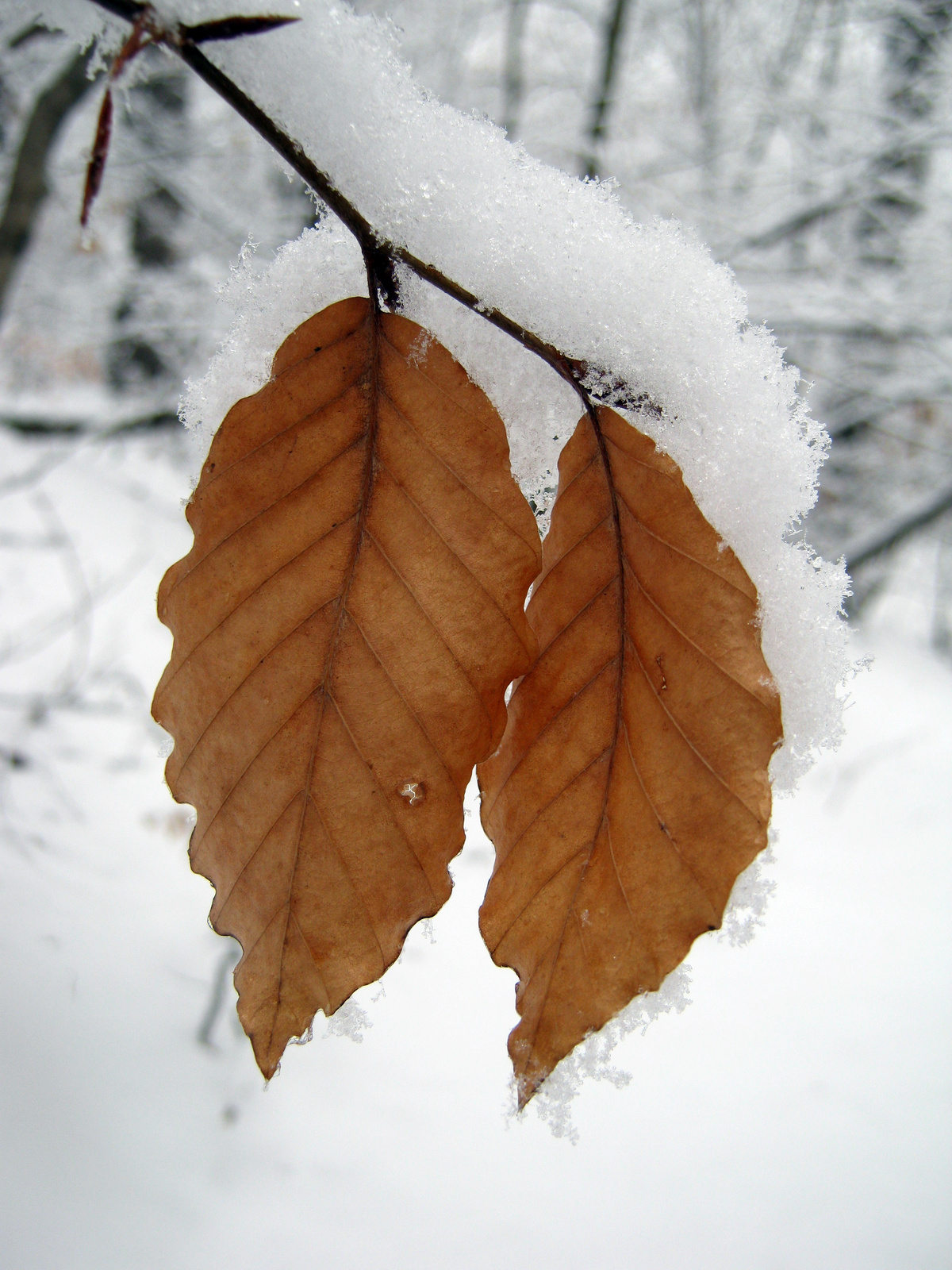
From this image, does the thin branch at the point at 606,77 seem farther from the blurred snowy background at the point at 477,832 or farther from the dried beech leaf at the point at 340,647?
the dried beech leaf at the point at 340,647

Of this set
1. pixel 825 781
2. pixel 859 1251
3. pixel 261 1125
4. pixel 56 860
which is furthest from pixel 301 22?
pixel 825 781

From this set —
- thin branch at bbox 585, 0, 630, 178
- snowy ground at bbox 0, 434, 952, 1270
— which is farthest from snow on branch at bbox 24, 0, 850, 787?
thin branch at bbox 585, 0, 630, 178

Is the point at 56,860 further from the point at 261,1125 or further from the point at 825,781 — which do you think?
the point at 825,781

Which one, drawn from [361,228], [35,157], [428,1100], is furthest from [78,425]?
[361,228]

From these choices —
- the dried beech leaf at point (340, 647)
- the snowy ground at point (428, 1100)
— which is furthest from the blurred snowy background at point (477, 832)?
the dried beech leaf at point (340, 647)

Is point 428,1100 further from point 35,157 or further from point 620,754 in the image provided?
point 35,157

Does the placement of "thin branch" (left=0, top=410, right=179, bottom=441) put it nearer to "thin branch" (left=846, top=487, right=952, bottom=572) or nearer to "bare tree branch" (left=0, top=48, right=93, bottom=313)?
"bare tree branch" (left=0, top=48, right=93, bottom=313)
